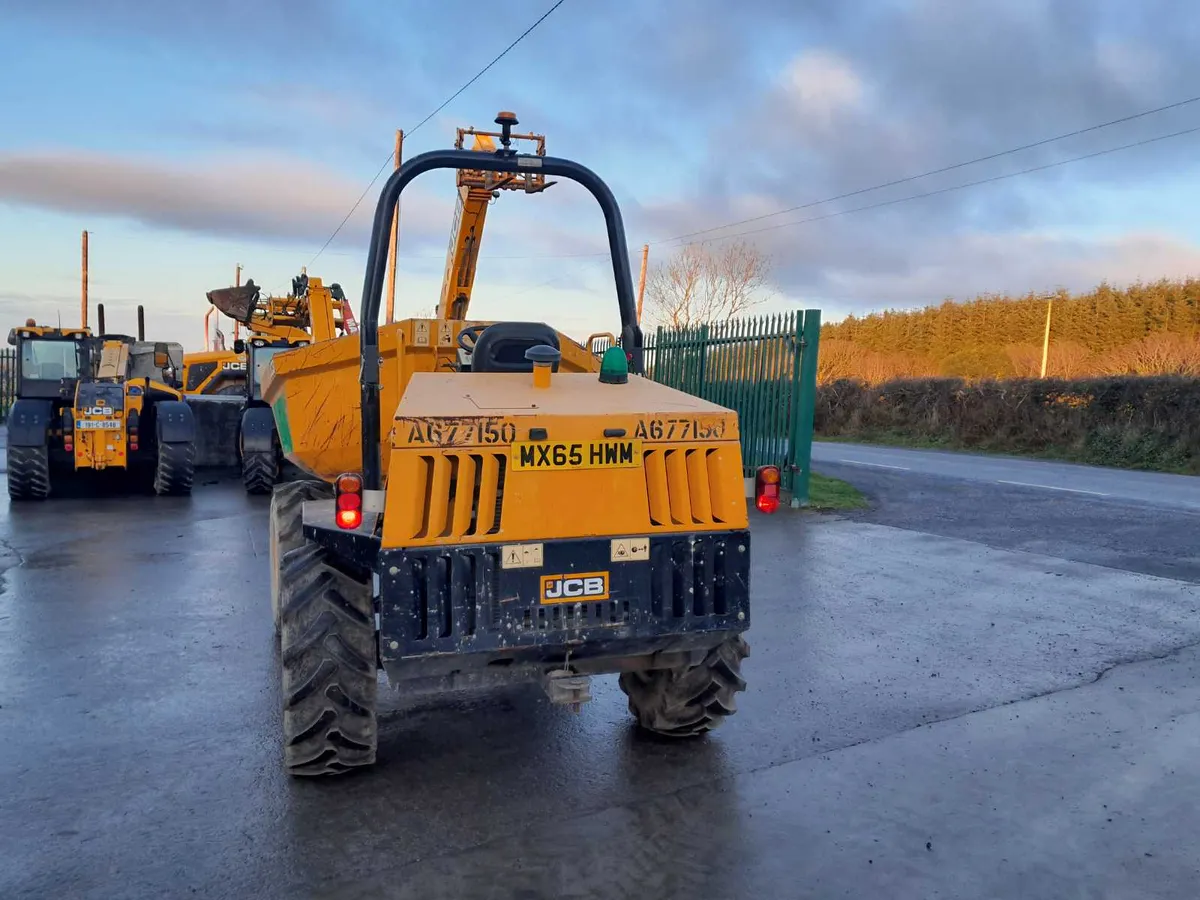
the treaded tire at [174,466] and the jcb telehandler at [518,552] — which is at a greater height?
the jcb telehandler at [518,552]

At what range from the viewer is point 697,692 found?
4332 mm

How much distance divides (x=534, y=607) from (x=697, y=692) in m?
1.09

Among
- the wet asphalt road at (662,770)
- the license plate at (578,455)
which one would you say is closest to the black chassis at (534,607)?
the license plate at (578,455)

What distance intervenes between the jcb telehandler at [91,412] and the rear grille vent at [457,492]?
34.7ft

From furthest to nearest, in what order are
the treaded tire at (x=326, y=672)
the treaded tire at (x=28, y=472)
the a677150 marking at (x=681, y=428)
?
the treaded tire at (x=28, y=472), the treaded tire at (x=326, y=672), the a677150 marking at (x=681, y=428)

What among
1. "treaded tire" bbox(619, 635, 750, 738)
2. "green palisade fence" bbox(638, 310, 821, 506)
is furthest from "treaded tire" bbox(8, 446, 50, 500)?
"treaded tire" bbox(619, 635, 750, 738)

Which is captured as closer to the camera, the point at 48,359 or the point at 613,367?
the point at 613,367

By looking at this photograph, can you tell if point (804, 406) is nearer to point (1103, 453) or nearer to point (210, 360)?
point (1103, 453)

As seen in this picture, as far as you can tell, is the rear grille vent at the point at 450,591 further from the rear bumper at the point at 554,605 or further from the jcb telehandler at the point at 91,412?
the jcb telehandler at the point at 91,412

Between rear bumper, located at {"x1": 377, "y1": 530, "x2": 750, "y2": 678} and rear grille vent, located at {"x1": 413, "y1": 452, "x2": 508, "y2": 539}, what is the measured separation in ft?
0.25

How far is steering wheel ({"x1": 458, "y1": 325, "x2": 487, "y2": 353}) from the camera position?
16.0ft

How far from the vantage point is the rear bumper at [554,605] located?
3568mm

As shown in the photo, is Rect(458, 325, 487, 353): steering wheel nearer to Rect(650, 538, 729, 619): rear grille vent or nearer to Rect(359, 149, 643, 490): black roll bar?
Rect(359, 149, 643, 490): black roll bar

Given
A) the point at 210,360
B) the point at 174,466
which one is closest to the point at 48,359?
the point at 174,466
